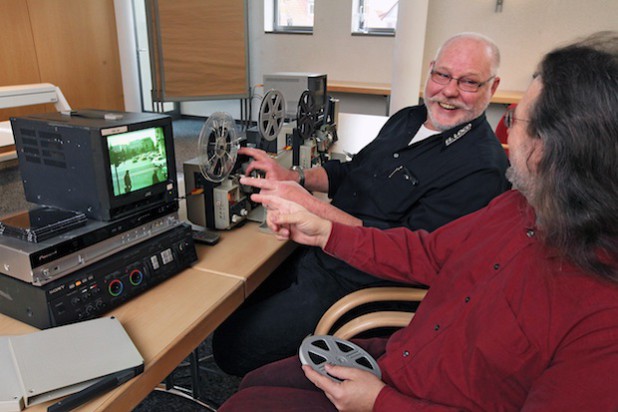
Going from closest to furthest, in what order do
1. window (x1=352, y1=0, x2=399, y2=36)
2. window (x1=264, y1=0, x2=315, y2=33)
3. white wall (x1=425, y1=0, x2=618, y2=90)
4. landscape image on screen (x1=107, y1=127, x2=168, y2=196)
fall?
1. landscape image on screen (x1=107, y1=127, x2=168, y2=196)
2. white wall (x1=425, y1=0, x2=618, y2=90)
3. window (x1=352, y1=0, x2=399, y2=36)
4. window (x1=264, y1=0, x2=315, y2=33)

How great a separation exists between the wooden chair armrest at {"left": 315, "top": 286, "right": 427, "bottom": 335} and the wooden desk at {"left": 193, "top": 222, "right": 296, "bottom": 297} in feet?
0.80

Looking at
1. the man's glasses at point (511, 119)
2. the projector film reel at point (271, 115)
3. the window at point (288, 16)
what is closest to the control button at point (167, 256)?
the projector film reel at point (271, 115)

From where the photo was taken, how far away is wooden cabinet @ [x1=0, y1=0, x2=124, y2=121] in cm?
412

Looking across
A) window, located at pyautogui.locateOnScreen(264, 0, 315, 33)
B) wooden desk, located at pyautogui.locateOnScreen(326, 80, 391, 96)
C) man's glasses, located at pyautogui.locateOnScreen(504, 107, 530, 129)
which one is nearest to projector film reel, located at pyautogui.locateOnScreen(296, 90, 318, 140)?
man's glasses, located at pyautogui.locateOnScreen(504, 107, 530, 129)

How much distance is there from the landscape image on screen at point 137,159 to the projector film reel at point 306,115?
85cm

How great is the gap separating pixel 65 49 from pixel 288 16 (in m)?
2.71

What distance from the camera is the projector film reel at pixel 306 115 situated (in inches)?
78.4

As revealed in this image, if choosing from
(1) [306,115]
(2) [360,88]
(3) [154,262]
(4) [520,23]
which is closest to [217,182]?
(3) [154,262]

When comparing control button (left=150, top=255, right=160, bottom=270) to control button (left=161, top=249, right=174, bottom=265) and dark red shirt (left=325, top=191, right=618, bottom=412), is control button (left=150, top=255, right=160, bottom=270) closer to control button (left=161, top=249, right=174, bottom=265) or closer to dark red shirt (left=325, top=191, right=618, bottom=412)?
control button (left=161, top=249, right=174, bottom=265)

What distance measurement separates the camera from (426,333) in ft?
3.43

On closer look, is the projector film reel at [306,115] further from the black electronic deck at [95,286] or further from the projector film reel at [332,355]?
the projector film reel at [332,355]

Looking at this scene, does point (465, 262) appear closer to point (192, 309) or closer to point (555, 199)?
point (555, 199)

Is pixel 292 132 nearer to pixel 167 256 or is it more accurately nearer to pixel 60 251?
pixel 167 256

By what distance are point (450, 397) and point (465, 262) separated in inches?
12.2
